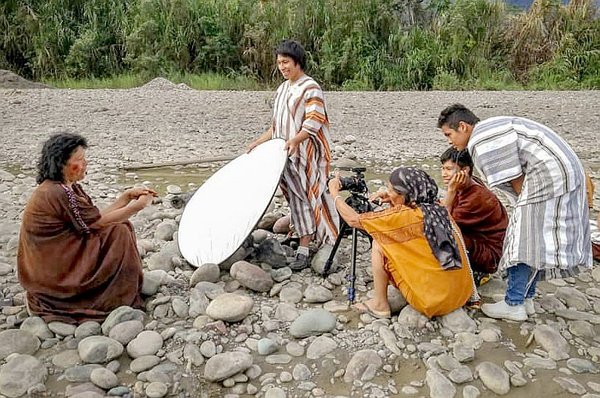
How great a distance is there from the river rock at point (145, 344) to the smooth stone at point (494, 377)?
1.65 meters

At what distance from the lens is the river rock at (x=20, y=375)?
2938 mm

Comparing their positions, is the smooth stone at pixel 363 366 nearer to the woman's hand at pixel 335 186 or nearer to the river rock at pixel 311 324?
the river rock at pixel 311 324

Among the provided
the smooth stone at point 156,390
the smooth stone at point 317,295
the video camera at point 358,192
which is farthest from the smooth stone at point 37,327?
the video camera at point 358,192

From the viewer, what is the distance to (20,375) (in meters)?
2.99

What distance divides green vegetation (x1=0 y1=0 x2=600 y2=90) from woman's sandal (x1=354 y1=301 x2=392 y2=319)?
10409 mm

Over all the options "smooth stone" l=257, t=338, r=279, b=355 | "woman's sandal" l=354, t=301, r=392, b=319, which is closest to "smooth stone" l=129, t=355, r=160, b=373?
"smooth stone" l=257, t=338, r=279, b=355

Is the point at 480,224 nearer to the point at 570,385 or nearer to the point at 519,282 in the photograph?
the point at 519,282

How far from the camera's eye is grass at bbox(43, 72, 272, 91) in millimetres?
13703

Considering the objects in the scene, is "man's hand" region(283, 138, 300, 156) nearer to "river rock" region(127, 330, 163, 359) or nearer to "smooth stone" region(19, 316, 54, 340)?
"river rock" region(127, 330, 163, 359)

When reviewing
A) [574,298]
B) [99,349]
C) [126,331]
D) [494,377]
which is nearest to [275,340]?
[126,331]

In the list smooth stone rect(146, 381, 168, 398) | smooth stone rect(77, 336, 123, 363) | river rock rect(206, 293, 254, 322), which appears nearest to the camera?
smooth stone rect(146, 381, 168, 398)

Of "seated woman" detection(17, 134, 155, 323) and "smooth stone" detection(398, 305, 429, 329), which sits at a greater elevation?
"seated woman" detection(17, 134, 155, 323)

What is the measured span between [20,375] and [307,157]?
7.04 ft

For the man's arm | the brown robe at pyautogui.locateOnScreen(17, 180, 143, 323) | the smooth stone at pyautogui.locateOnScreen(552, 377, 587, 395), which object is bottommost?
the smooth stone at pyautogui.locateOnScreen(552, 377, 587, 395)
